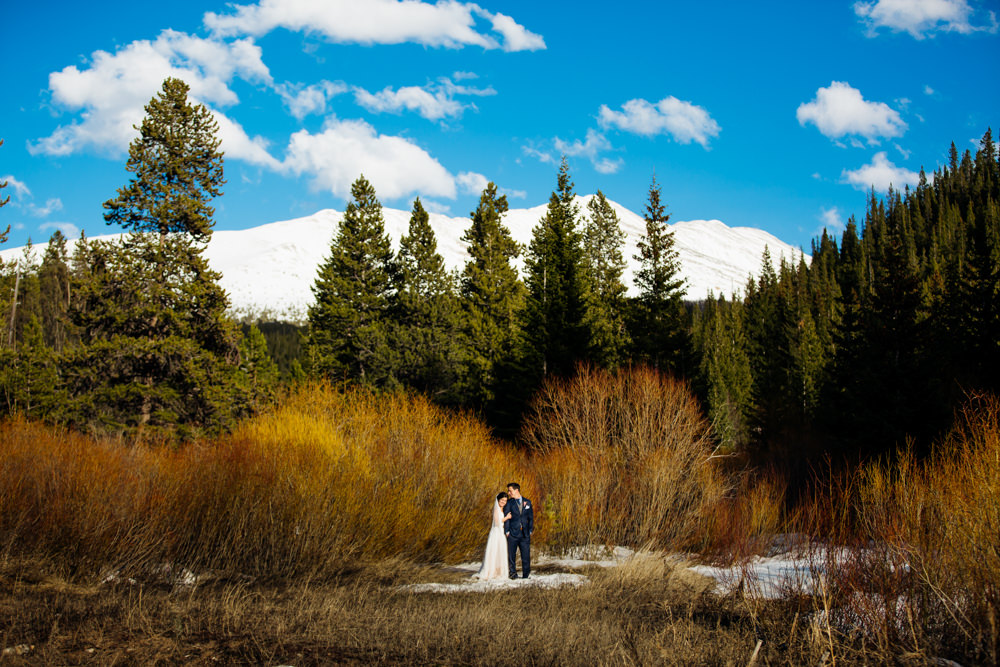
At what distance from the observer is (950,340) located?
145ft

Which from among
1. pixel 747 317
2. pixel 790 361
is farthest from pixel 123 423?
pixel 747 317

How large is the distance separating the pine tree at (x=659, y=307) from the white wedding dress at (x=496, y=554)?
22.6 metres

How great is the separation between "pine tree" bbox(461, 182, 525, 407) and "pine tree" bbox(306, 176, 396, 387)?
522 cm

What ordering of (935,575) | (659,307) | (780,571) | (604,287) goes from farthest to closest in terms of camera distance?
(604,287)
(659,307)
(780,571)
(935,575)

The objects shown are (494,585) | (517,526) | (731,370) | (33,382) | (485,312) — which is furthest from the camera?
(731,370)

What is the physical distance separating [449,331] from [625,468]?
1951 cm

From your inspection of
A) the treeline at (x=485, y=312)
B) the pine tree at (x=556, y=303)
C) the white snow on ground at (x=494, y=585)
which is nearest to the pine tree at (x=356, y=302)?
the treeline at (x=485, y=312)

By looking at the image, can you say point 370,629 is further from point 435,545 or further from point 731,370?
point 731,370

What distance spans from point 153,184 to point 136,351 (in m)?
7.53

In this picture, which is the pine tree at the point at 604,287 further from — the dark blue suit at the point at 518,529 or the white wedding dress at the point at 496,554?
the white wedding dress at the point at 496,554

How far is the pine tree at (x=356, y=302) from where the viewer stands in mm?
37500

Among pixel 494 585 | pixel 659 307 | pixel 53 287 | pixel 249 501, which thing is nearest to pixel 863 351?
pixel 659 307

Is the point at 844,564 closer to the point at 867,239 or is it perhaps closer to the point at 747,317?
the point at 747,317

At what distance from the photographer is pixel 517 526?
44.8ft
